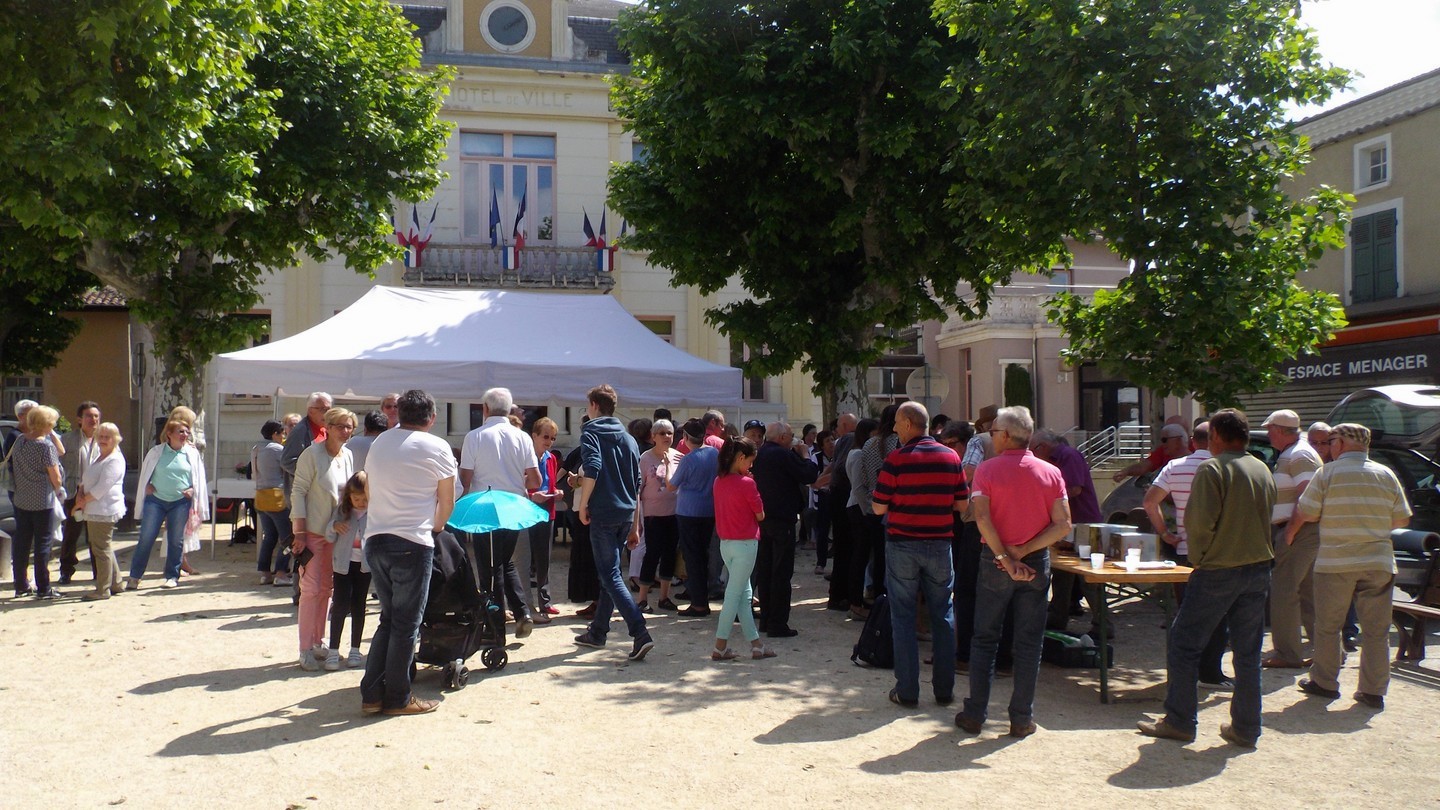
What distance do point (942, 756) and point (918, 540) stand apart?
4.15 feet

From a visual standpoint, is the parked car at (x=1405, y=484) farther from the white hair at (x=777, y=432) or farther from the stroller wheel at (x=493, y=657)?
the stroller wheel at (x=493, y=657)

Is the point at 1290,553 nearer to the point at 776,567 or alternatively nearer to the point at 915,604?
the point at 915,604

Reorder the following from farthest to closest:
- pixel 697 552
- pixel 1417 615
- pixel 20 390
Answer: pixel 20 390 → pixel 697 552 → pixel 1417 615

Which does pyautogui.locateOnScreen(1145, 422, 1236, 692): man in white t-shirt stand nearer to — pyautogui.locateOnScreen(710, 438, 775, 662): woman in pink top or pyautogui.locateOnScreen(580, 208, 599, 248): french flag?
pyautogui.locateOnScreen(710, 438, 775, 662): woman in pink top

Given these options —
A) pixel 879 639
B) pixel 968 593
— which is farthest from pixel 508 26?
pixel 968 593

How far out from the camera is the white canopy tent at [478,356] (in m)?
12.4

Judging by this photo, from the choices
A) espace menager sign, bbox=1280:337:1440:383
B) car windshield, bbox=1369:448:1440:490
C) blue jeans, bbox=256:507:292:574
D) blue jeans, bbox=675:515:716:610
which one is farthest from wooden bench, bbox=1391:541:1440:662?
espace menager sign, bbox=1280:337:1440:383

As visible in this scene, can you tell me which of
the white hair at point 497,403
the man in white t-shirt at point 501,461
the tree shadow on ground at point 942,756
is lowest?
the tree shadow on ground at point 942,756

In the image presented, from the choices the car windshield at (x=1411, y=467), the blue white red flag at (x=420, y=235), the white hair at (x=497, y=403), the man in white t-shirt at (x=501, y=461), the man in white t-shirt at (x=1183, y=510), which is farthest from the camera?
the blue white red flag at (x=420, y=235)

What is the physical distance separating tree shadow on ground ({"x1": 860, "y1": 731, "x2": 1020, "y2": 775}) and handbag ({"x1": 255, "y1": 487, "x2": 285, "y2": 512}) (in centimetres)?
714

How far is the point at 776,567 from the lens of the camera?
878 centimetres

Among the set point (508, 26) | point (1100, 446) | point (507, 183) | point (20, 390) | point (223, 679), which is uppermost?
point (508, 26)

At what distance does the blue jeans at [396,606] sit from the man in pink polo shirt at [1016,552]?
9.80ft

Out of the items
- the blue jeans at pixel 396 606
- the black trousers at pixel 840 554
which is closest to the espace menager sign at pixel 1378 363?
the black trousers at pixel 840 554
